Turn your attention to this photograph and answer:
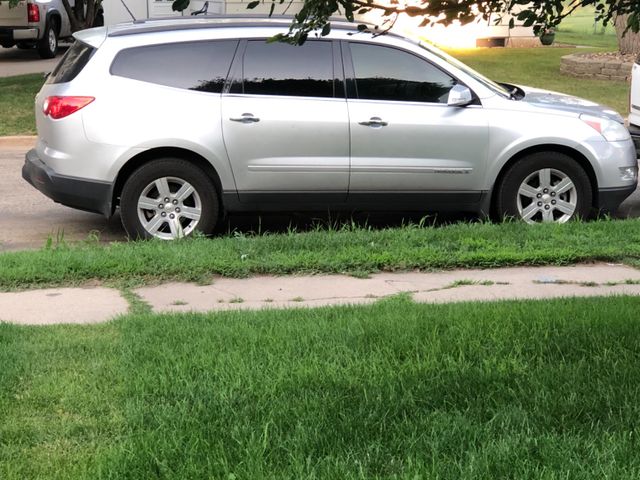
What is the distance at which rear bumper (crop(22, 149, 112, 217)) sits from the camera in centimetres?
751

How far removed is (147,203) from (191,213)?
371mm

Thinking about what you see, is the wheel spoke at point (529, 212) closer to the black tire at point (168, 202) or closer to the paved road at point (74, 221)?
the paved road at point (74, 221)

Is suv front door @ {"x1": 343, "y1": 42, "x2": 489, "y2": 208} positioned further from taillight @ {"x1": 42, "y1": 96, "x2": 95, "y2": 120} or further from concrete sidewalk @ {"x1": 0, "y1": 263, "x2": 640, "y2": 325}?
Result: taillight @ {"x1": 42, "y1": 96, "x2": 95, "y2": 120}

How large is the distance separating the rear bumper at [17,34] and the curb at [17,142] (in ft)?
33.3

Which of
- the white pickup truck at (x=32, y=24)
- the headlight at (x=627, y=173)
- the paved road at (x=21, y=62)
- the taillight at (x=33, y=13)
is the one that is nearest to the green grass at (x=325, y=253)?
the headlight at (x=627, y=173)

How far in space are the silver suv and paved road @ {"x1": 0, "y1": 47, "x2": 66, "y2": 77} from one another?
13.0m

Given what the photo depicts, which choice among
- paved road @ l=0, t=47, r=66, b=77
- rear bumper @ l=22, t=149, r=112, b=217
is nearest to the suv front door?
rear bumper @ l=22, t=149, r=112, b=217

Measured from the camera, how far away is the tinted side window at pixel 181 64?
25.2 ft

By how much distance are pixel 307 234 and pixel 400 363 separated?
3.14 meters

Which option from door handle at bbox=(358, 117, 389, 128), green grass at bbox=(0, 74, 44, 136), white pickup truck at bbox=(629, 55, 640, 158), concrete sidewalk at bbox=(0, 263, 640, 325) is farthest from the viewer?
green grass at bbox=(0, 74, 44, 136)

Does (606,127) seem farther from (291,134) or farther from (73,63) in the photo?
(73,63)

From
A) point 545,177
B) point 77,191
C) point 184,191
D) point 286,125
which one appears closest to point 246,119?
point 286,125

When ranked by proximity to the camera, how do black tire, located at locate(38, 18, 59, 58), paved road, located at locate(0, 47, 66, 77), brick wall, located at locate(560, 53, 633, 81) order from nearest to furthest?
brick wall, located at locate(560, 53, 633, 81) < paved road, located at locate(0, 47, 66, 77) < black tire, located at locate(38, 18, 59, 58)

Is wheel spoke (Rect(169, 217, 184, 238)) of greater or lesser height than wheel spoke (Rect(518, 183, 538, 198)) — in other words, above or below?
below
